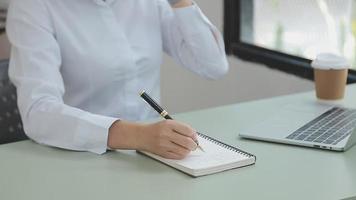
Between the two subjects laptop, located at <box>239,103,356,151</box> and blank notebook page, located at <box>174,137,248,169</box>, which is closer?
blank notebook page, located at <box>174,137,248,169</box>

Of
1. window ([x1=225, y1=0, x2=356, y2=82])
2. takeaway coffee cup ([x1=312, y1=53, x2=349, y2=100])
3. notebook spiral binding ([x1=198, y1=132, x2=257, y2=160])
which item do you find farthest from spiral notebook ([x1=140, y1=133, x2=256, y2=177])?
window ([x1=225, y1=0, x2=356, y2=82])

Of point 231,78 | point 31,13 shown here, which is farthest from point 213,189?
point 231,78

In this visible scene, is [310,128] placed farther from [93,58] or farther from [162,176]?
[93,58]

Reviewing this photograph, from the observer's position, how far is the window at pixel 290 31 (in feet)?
8.02

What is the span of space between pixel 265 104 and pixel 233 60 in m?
1.19

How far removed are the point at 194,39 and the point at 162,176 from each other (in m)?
0.70

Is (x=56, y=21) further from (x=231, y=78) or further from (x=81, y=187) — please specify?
(x=231, y=78)

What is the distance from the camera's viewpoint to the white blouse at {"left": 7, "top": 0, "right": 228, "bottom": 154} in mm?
1485

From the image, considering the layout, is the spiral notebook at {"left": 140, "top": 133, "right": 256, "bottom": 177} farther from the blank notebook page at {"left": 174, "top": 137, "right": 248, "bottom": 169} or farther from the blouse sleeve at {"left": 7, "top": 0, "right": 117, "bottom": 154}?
the blouse sleeve at {"left": 7, "top": 0, "right": 117, "bottom": 154}

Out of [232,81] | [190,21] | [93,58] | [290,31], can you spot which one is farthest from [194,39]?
[232,81]

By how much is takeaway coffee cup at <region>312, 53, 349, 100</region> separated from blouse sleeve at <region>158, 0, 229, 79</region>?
0.29 m

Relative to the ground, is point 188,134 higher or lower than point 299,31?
higher

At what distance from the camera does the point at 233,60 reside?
2992mm

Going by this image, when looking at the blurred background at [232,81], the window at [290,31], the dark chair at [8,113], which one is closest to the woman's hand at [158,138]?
the dark chair at [8,113]
